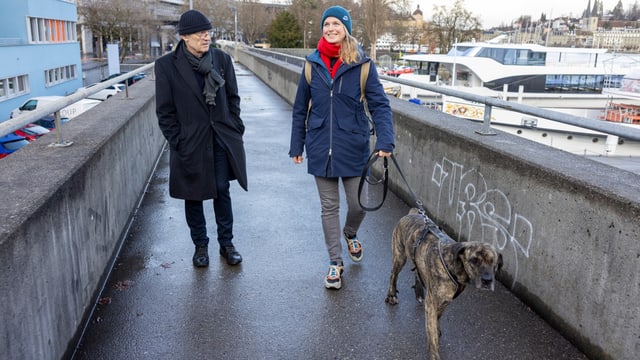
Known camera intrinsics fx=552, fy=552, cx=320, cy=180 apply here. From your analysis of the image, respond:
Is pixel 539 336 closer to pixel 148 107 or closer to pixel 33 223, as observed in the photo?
pixel 33 223

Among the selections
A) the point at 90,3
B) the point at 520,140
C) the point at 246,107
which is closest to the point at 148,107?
the point at 520,140

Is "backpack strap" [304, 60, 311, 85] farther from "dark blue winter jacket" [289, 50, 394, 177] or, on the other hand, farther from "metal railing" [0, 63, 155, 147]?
"metal railing" [0, 63, 155, 147]

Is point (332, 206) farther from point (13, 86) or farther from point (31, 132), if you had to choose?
point (13, 86)

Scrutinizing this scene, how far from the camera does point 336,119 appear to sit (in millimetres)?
4273

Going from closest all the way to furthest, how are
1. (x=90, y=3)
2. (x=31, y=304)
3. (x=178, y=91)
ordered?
(x=31, y=304) → (x=178, y=91) → (x=90, y=3)

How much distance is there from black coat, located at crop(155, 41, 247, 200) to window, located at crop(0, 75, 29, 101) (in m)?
36.3

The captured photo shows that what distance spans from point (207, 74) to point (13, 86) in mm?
39660

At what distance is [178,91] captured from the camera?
435 centimetres

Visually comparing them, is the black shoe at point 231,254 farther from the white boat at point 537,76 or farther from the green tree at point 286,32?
the green tree at point 286,32

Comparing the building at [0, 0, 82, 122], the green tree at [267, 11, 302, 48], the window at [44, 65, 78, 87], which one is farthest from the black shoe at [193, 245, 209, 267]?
the green tree at [267, 11, 302, 48]

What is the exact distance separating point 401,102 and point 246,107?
28.8 ft

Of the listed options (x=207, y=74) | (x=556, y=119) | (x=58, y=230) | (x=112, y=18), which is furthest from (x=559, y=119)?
(x=112, y=18)

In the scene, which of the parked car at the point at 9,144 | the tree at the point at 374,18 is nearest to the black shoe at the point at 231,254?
the parked car at the point at 9,144

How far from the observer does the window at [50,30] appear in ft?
140
